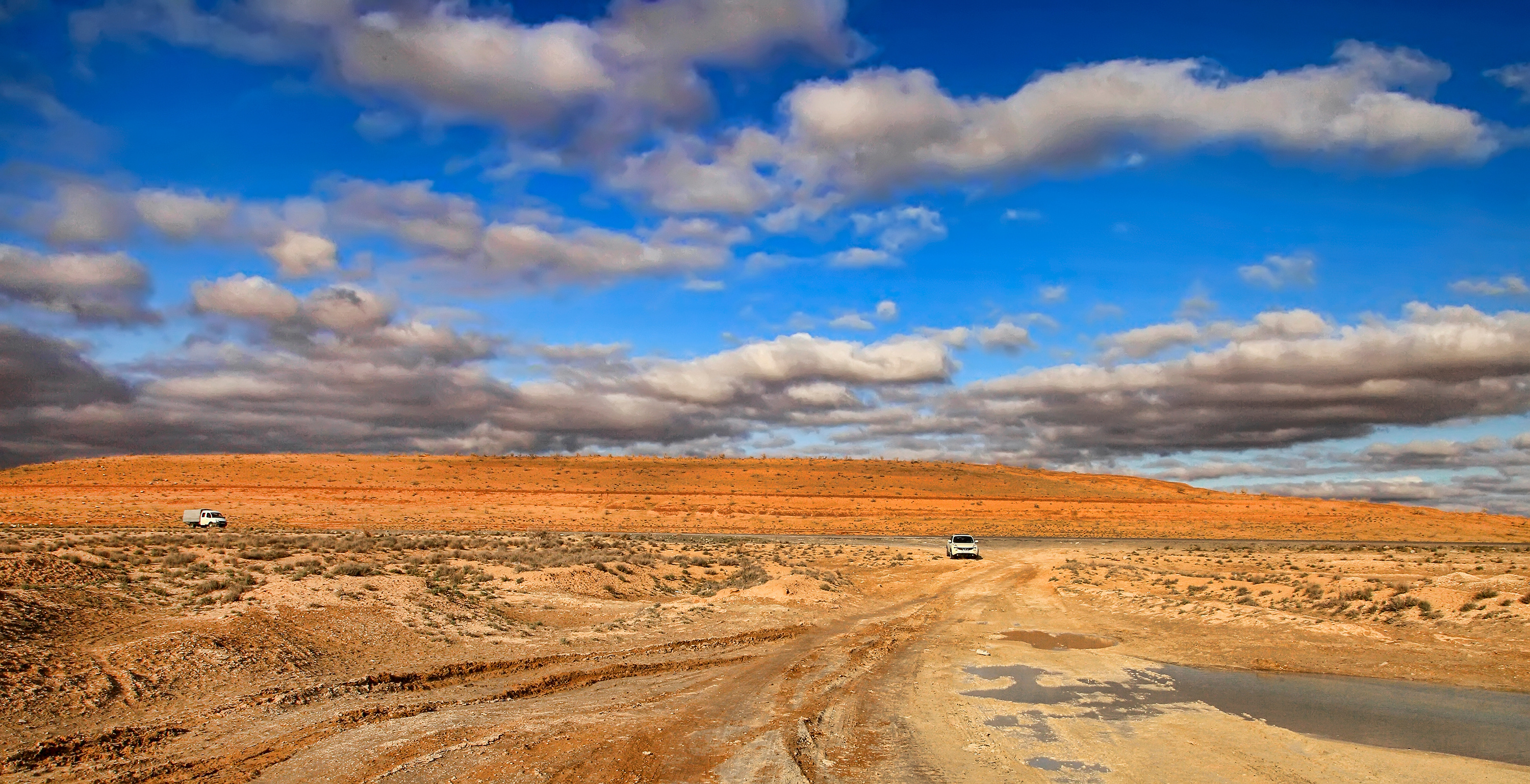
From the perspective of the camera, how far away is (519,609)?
2247 cm

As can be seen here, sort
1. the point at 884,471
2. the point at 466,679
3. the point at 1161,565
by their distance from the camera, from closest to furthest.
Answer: the point at 466,679 < the point at 1161,565 < the point at 884,471

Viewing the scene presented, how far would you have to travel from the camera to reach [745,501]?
98562 millimetres

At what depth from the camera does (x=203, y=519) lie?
56.9 meters

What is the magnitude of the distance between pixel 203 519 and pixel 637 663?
180ft

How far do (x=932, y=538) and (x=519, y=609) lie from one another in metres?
45.7

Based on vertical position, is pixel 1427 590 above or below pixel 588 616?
above

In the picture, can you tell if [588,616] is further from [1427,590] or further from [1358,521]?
[1358,521]

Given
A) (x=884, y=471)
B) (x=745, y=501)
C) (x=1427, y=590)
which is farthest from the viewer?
(x=884, y=471)

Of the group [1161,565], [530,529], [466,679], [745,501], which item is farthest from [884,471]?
[466,679]

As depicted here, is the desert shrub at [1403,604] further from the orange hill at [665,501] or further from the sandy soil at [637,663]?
the orange hill at [665,501]

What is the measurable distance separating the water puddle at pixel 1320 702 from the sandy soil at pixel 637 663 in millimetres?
445

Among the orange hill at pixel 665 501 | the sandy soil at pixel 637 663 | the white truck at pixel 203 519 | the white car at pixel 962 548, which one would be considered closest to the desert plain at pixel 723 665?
the sandy soil at pixel 637 663

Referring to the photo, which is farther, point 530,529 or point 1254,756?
point 530,529

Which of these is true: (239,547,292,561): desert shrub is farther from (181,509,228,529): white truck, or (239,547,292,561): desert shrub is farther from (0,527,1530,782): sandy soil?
(181,509,228,529): white truck
